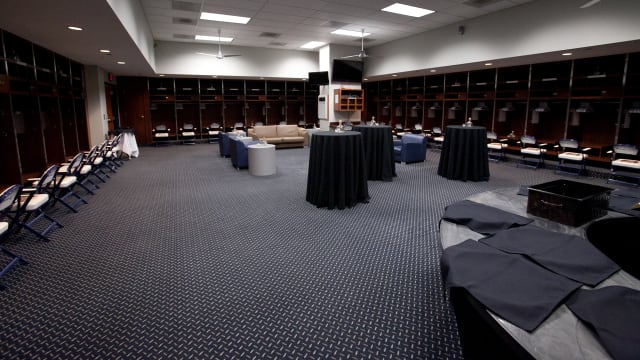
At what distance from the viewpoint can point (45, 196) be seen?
3.65 meters

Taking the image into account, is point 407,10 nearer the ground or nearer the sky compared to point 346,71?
nearer the sky

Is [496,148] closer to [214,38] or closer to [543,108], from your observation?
[543,108]

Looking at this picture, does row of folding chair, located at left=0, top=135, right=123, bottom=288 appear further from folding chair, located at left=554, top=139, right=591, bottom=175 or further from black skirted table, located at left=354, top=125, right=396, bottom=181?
folding chair, located at left=554, top=139, right=591, bottom=175

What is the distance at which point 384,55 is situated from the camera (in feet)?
36.5

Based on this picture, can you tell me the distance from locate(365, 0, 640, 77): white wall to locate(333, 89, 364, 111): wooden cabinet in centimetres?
200

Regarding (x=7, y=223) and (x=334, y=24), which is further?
(x=334, y=24)

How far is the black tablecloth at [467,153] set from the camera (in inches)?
241

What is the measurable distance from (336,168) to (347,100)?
24.7 ft

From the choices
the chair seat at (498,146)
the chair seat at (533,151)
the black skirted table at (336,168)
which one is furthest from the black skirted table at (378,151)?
the chair seat at (533,151)

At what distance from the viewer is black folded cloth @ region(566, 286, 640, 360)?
93 cm

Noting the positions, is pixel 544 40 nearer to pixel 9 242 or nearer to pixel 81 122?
pixel 9 242

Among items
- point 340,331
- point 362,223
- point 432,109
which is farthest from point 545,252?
point 432,109

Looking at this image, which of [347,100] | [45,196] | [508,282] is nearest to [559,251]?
[508,282]

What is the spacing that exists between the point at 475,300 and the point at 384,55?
11.0m
